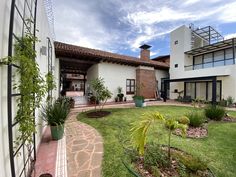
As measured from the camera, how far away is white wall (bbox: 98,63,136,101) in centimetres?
1480

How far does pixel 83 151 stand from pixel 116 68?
12.1 m

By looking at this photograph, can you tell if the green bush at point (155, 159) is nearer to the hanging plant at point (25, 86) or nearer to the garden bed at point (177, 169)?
the garden bed at point (177, 169)

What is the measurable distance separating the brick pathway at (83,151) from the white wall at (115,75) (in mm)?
8742

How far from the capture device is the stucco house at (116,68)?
13.3 m

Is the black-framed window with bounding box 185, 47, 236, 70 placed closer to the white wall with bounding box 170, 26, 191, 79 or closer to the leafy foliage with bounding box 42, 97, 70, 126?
the white wall with bounding box 170, 26, 191, 79

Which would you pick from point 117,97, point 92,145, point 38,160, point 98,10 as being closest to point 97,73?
point 117,97

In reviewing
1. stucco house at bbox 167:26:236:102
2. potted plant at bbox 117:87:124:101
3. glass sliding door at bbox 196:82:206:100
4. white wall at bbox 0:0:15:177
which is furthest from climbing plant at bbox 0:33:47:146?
glass sliding door at bbox 196:82:206:100

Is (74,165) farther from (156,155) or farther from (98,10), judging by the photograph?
(98,10)

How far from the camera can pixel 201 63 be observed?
17984 mm

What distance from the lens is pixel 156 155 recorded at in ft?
12.4

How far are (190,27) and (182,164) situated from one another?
1966 centimetres

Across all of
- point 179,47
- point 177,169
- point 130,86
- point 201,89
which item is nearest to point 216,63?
point 201,89

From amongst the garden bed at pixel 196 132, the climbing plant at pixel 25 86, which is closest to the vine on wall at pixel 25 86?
the climbing plant at pixel 25 86

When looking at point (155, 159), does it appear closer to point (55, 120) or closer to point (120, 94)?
point (55, 120)
